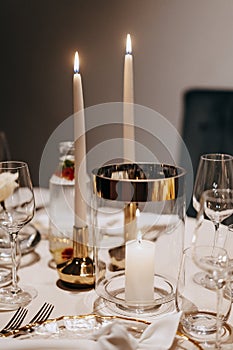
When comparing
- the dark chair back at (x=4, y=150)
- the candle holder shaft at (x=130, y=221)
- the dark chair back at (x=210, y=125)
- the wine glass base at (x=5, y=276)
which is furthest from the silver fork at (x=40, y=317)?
the dark chair back at (x=210, y=125)

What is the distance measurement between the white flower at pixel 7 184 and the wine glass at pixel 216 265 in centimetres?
40

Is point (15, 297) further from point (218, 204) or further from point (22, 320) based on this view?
point (218, 204)

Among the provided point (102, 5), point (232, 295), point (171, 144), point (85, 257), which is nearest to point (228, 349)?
point (232, 295)

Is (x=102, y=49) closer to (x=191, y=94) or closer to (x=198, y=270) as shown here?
(x=191, y=94)

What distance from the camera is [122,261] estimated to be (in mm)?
1094

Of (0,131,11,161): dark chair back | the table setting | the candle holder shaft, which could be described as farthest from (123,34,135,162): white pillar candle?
(0,131,11,161): dark chair back

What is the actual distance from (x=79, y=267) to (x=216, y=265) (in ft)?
1.22

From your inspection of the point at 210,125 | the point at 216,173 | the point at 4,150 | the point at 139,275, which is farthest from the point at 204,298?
the point at 210,125

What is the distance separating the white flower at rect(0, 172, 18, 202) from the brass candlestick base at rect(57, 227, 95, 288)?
15 cm

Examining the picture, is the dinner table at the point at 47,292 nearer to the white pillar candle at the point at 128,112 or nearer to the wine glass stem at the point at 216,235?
the wine glass stem at the point at 216,235

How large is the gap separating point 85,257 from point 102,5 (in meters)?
1.82

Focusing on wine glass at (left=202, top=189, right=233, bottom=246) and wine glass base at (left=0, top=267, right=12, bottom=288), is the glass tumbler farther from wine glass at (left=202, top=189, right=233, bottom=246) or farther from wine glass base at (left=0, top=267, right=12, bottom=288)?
wine glass base at (left=0, top=267, right=12, bottom=288)

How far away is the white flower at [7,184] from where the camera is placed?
100 cm

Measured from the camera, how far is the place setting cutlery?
0.82m
